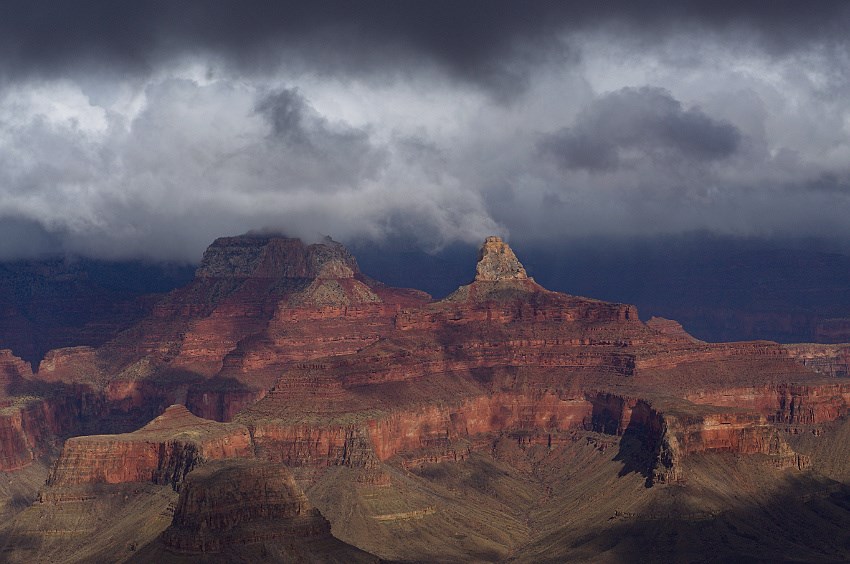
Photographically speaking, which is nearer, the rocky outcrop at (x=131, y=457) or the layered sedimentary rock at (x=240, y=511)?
the layered sedimentary rock at (x=240, y=511)

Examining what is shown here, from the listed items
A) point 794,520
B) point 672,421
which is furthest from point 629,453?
point 794,520

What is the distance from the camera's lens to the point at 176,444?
586ft

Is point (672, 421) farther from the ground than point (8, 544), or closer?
farther from the ground

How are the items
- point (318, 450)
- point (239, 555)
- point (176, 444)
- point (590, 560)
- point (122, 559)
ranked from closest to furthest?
point (239, 555), point (122, 559), point (590, 560), point (176, 444), point (318, 450)

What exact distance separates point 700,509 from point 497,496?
29128 millimetres

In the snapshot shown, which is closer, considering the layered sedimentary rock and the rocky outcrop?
the layered sedimentary rock

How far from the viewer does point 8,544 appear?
173 metres

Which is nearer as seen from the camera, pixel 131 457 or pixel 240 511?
pixel 240 511

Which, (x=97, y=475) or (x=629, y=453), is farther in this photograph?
(x=629, y=453)

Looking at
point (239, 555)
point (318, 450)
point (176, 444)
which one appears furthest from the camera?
point (318, 450)

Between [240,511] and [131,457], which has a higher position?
[131,457]

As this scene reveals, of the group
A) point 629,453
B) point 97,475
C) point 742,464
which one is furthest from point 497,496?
point 97,475

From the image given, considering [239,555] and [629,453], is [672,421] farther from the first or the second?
[239,555]

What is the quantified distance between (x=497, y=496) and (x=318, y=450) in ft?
69.3
